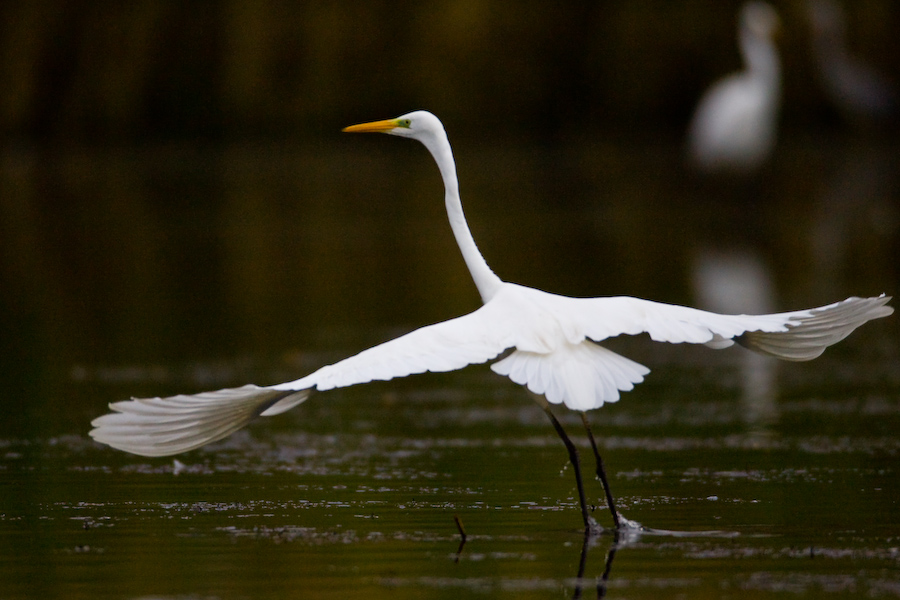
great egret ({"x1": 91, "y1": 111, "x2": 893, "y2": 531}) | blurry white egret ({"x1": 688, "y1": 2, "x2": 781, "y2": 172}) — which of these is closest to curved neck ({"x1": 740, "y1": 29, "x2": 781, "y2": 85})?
blurry white egret ({"x1": 688, "y1": 2, "x2": 781, "y2": 172})

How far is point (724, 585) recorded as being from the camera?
4.77m

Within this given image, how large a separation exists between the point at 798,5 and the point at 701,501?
1366 inches

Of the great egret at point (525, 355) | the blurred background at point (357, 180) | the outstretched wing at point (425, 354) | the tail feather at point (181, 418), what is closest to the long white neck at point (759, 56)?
the blurred background at point (357, 180)

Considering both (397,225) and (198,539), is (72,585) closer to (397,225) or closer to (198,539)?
(198,539)

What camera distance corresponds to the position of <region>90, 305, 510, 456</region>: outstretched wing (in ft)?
17.0

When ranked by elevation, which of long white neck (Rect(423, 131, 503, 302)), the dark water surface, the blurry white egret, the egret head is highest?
the blurry white egret

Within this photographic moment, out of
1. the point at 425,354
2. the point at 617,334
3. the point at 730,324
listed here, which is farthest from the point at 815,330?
the point at 425,354

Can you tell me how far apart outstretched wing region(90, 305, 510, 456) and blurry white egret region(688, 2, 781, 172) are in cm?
2202

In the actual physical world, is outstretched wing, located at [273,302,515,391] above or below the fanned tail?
above

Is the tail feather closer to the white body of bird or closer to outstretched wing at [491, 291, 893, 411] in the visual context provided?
the white body of bird

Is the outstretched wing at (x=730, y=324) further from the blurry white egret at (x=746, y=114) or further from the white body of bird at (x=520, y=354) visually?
the blurry white egret at (x=746, y=114)

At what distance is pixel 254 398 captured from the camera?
535 cm

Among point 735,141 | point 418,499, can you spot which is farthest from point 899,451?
point 735,141

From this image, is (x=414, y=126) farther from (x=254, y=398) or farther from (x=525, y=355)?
(x=254, y=398)
